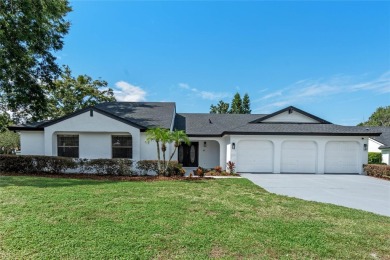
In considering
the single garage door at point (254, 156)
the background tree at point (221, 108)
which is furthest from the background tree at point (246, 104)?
the single garage door at point (254, 156)

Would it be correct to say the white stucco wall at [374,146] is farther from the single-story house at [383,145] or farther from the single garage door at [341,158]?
the single garage door at [341,158]

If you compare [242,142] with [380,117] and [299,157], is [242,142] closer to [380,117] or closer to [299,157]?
[299,157]

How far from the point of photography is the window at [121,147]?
15.2 meters

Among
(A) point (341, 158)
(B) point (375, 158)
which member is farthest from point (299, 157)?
(B) point (375, 158)

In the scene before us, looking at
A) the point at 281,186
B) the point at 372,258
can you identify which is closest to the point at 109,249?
the point at 372,258

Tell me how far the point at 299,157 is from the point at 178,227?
42.7 ft

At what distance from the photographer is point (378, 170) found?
1415cm

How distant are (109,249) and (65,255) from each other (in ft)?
2.34

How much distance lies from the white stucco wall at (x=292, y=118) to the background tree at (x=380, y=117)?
6360 centimetres

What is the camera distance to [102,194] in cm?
762

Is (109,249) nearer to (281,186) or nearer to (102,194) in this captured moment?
(102,194)

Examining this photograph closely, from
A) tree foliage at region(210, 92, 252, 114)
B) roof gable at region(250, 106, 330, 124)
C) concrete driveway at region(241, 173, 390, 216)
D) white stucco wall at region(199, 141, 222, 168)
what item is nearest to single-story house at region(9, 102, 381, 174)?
roof gable at region(250, 106, 330, 124)

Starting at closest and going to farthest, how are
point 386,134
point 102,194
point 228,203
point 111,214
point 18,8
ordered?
1. point 111,214
2. point 228,203
3. point 102,194
4. point 18,8
5. point 386,134

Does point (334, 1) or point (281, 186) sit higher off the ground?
point (334, 1)
